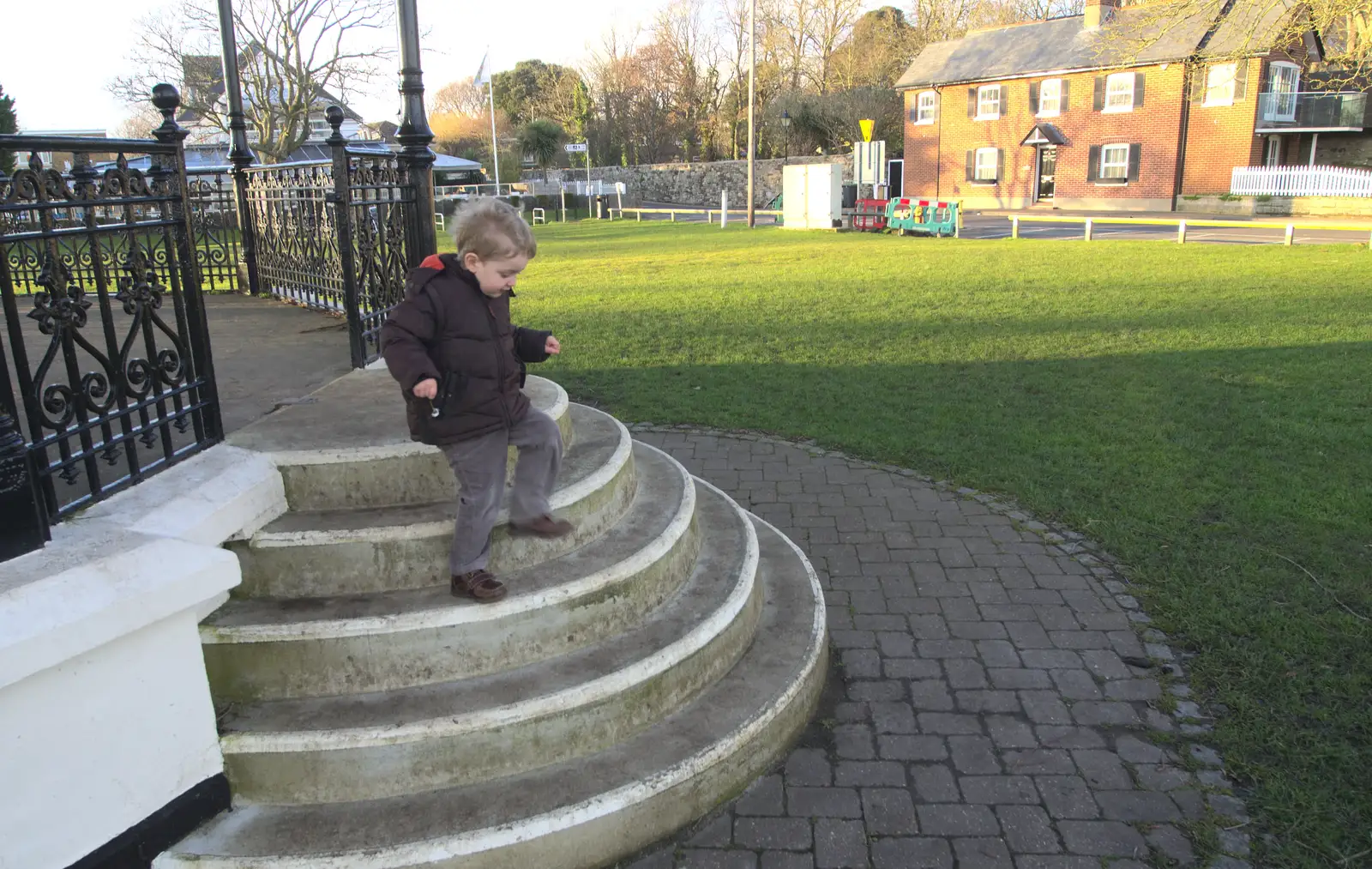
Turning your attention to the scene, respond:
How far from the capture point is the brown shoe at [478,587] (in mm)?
3135

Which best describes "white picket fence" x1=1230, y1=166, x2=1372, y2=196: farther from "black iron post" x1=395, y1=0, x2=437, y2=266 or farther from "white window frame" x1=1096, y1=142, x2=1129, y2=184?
"black iron post" x1=395, y1=0, x2=437, y2=266

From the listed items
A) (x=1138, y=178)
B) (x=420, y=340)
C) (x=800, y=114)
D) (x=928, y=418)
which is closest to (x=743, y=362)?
(x=928, y=418)

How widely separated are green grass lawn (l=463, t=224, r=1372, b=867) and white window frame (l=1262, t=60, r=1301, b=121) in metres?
21.0

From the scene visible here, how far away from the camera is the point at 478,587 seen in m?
3.15

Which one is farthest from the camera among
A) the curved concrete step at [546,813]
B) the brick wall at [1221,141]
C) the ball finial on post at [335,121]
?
the brick wall at [1221,141]

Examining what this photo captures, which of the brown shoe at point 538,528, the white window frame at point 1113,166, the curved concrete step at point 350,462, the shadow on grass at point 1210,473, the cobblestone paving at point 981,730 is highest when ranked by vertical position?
the white window frame at point 1113,166

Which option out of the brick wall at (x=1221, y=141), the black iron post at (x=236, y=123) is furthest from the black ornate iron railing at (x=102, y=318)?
the brick wall at (x=1221, y=141)

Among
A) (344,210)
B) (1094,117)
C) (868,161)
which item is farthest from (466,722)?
(1094,117)

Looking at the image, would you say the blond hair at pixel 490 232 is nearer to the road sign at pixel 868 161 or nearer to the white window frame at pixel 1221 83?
the road sign at pixel 868 161

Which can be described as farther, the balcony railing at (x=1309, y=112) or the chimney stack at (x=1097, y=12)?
the chimney stack at (x=1097, y=12)

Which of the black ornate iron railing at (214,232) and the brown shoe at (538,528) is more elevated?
the black ornate iron railing at (214,232)

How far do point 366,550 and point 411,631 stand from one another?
39 centimetres

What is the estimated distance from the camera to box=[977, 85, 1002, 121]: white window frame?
132ft

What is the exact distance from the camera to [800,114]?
5184 cm
